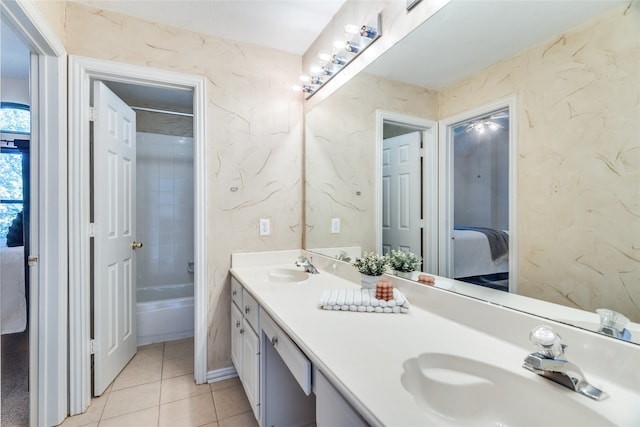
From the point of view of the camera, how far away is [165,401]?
176 cm

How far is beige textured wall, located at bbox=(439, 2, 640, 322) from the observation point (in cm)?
68

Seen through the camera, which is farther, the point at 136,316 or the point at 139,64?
the point at 136,316

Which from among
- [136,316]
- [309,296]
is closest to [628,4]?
[309,296]

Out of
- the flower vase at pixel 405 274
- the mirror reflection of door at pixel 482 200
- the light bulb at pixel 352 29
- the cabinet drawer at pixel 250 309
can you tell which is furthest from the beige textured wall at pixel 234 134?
the mirror reflection of door at pixel 482 200

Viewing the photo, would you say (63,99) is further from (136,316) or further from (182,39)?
(136,316)

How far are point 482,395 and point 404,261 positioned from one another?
25.1 inches

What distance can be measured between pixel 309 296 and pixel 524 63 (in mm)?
1160

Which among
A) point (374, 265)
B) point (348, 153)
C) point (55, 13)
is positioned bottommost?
point (374, 265)

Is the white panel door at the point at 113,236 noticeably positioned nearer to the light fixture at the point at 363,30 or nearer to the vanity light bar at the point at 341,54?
the vanity light bar at the point at 341,54

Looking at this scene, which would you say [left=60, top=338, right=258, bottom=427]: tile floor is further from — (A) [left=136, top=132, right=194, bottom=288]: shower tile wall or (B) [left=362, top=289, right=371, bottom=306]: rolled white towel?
(A) [left=136, top=132, right=194, bottom=288]: shower tile wall

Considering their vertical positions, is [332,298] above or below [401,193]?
below

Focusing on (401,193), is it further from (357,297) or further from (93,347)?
(93,347)

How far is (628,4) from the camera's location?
2.19 feet

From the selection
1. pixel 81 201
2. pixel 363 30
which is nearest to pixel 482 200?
pixel 363 30
